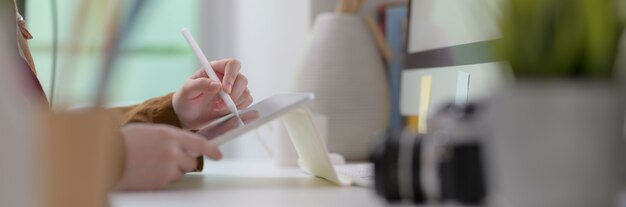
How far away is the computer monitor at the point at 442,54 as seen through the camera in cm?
94

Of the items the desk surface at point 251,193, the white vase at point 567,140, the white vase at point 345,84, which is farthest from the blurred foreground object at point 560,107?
the white vase at point 345,84

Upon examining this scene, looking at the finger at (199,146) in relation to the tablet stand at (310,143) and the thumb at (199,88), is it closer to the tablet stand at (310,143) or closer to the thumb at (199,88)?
the tablet stand at (310,143)

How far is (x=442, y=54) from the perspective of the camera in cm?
113

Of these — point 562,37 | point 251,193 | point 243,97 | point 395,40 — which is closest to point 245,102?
point 243,97

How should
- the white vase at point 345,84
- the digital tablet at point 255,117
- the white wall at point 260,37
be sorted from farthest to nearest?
the white wall at point 260,37, the white vase at point 345,84, the digital tablet at point 255,117

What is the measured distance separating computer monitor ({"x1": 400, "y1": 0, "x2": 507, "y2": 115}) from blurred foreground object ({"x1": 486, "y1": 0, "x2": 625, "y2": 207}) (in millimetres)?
333

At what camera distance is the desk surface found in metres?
0.66

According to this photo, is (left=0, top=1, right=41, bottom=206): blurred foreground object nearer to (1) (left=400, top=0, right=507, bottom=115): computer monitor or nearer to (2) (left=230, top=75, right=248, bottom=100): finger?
(1) (left=400, top=0, right=507, bottom=115): computer monitor

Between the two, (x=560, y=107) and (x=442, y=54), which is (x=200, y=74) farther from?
(x=560, y=107)

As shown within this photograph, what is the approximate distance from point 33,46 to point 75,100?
5.92 ft

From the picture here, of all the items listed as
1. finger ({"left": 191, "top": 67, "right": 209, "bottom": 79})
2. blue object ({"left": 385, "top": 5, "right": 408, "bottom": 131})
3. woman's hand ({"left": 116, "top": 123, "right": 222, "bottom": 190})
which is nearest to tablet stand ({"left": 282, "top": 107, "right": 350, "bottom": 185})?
woman's hand ({"left": 116, "top": 123, "right": 222, "bottom": 190})

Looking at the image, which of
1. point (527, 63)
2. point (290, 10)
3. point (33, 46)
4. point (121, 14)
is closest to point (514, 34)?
point (527, 63)

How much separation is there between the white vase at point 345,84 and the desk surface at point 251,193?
16.5 inches

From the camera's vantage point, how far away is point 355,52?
1.45 metres
